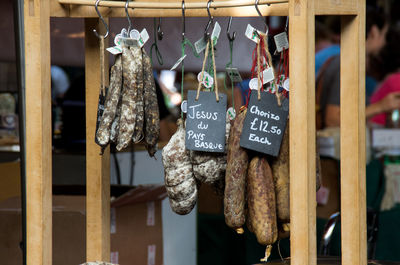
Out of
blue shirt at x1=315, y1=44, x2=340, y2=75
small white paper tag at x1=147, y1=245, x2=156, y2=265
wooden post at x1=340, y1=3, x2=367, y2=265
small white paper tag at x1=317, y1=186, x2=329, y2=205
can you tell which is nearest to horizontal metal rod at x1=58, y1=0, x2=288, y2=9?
wooden post at x1=340, y1=3, x2=367, y2=265

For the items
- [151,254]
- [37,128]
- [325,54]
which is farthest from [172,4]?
[325,54]

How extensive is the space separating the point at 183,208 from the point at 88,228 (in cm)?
54

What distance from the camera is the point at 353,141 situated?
192 cm

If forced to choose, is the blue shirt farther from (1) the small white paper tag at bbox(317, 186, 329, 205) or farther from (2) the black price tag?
(2) the black price tag

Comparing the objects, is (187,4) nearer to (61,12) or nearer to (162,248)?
(61,12)

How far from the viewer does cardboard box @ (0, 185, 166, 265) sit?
3.31 metres

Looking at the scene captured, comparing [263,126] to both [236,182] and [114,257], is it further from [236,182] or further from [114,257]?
[114,257]

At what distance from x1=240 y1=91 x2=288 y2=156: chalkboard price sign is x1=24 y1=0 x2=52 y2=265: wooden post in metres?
0.67

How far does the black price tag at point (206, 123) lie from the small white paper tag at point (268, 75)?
153 millimetres

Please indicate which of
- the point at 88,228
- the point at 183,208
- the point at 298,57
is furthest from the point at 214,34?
the point at 88,228

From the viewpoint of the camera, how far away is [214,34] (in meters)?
2.01

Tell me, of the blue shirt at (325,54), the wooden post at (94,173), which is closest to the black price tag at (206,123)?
the wooden post at (94,173)

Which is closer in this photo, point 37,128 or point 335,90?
point 37,128

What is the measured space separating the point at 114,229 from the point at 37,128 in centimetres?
164
